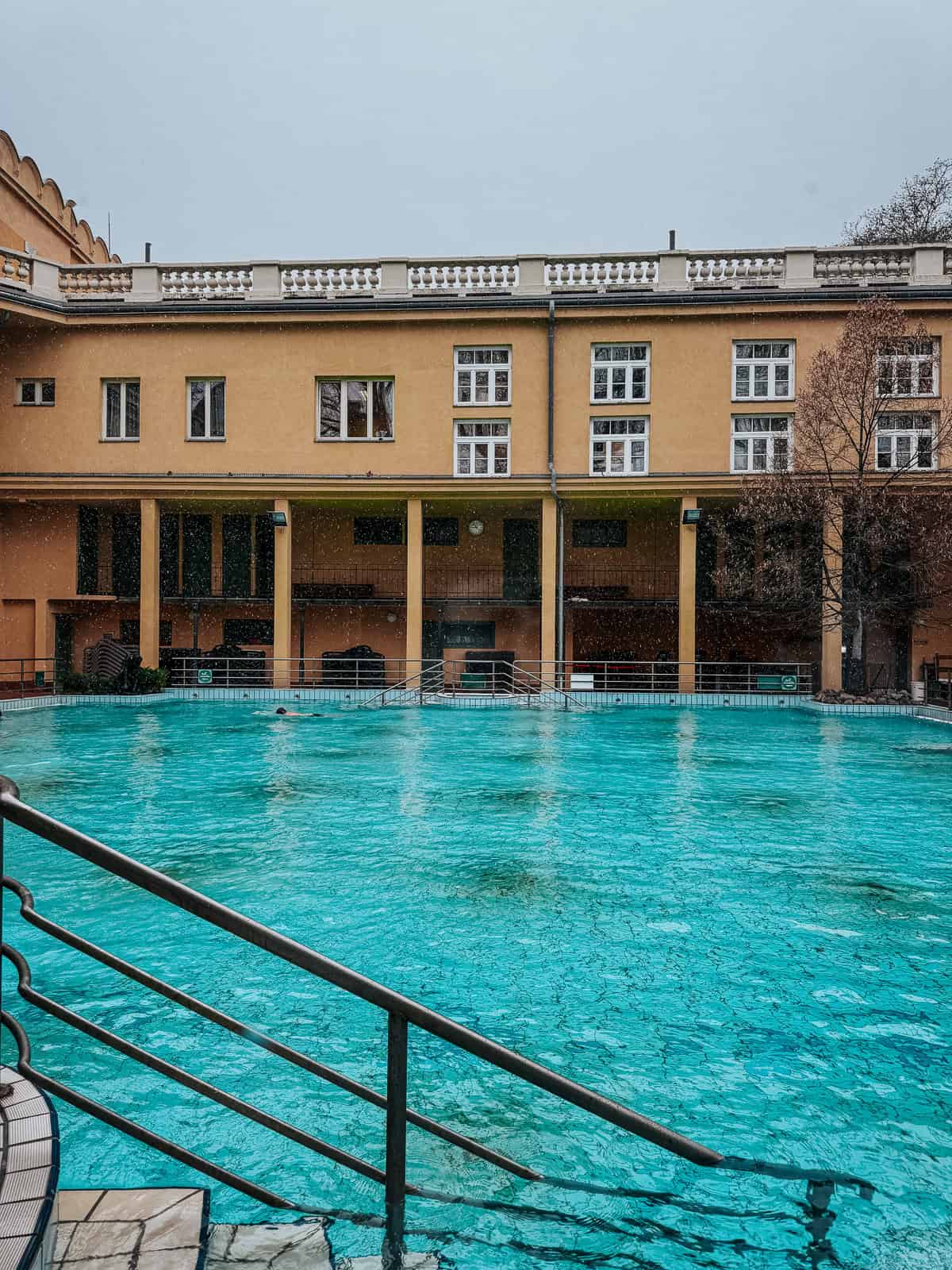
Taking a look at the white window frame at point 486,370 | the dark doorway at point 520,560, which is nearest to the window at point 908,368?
the white window frame at point 486,370

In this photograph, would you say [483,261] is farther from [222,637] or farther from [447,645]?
[222,637]

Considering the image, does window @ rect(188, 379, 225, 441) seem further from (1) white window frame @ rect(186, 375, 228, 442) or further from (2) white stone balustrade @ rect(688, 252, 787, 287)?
(2) white stone balustrade @ rect(688, 252, 787, 287)

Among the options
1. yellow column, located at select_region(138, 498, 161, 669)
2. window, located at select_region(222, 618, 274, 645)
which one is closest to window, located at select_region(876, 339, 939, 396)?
window, located at select_region(222, 618, 274, 645)

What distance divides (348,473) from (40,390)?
→ 9.53 m

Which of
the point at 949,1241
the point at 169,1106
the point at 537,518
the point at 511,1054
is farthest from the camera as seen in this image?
the point at 537,518

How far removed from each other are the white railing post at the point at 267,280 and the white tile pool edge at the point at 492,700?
1140cm

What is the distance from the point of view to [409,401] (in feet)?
83.8

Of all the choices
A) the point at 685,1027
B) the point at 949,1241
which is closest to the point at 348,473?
the point at 685,1027

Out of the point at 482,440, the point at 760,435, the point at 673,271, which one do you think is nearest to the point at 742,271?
the point at 673,271

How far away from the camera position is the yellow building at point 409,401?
24641 mm

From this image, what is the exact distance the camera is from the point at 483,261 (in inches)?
1008

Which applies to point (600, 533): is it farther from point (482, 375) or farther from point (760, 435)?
point (482, 375)

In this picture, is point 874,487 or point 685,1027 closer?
point 685,1027

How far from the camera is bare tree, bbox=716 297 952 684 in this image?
22719 mm
